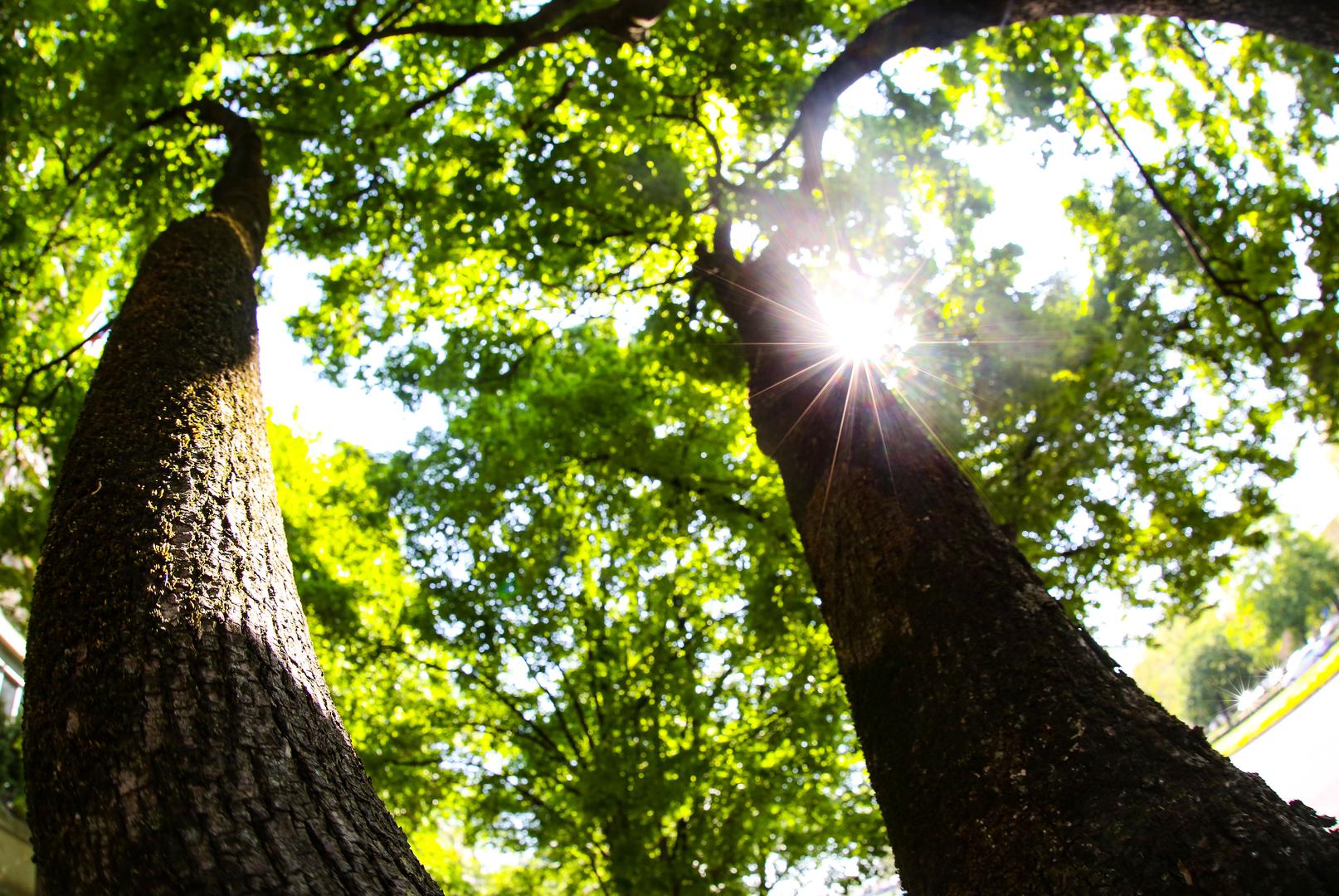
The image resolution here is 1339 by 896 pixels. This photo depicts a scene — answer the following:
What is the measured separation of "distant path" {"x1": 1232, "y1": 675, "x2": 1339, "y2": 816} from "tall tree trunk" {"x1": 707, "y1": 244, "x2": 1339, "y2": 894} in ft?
37.9

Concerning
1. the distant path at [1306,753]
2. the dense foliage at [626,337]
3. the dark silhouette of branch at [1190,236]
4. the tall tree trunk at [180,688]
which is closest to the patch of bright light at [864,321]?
the dense foliage at [626,337]

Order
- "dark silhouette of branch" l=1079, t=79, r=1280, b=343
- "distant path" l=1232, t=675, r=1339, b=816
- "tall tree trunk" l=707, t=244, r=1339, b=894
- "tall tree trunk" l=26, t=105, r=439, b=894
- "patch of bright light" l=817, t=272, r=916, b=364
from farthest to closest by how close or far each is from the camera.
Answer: "distant path" l=1232, t=675, r=1339, b=816
"dark silhouette of branch" l=1079, t=79, r=1280, b=343
"patch of bright light" l=817, t=272, r=916, b=364
"tall tree trunk" l=707, t=244, r=1339, b=894
"tall tree trunk" l=26, t=105, r=439, b=894

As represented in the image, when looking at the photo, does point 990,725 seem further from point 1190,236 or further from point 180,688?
point 1190,236

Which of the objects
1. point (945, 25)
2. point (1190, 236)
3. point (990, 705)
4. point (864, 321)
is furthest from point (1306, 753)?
point (990, 705)

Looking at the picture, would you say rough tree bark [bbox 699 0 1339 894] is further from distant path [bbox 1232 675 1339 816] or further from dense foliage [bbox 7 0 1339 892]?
distant path [bbox 1232 675 1339 816]

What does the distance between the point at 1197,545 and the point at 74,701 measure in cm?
1227

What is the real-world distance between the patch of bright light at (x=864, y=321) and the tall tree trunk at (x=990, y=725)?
99 cm

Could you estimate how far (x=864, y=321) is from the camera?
6953mm

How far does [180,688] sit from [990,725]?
7.62 feet

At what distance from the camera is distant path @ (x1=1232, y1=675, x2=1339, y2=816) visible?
1318cm

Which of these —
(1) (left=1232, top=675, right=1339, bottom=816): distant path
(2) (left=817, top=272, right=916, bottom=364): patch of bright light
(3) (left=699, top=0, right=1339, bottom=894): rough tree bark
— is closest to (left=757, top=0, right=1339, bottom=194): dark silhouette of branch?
(3) (left=699, top=0, right=1339, bottom=894): rough tree bark

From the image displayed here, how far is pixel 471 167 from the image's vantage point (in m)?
7.51

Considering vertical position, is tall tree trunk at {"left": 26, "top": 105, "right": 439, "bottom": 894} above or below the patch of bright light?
below

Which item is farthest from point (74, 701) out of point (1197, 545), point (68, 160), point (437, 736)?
point (1197, 545)
